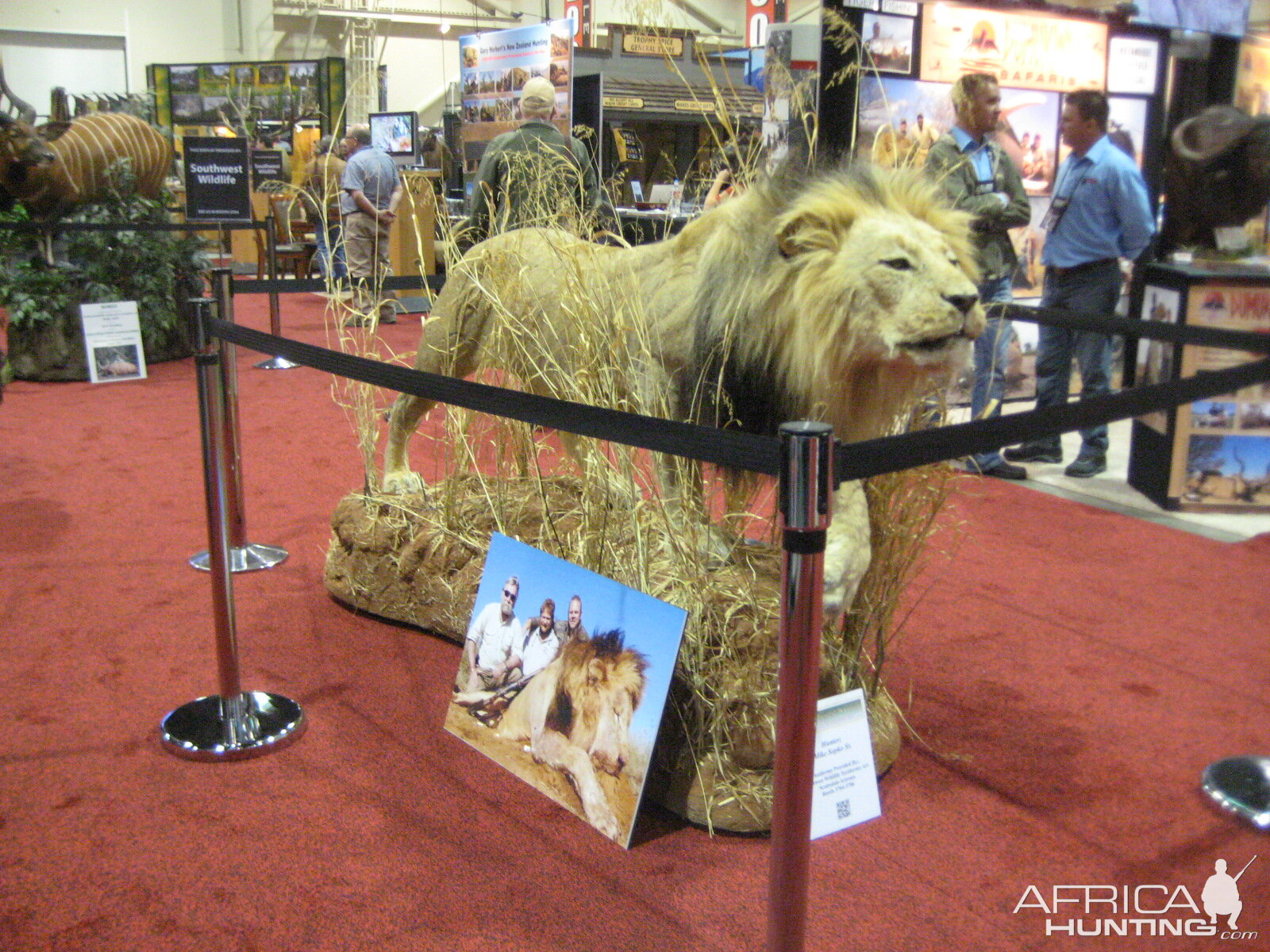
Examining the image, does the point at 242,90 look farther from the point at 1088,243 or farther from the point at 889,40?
the point at 1088,243

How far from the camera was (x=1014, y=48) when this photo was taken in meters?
4.85

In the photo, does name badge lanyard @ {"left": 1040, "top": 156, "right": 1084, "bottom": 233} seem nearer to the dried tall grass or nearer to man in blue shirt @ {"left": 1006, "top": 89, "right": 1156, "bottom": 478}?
man in blue shirt @ {"left": 1006, "top": 89, "right": 1156, "bottom": 478}

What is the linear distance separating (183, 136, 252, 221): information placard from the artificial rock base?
10.0 feet

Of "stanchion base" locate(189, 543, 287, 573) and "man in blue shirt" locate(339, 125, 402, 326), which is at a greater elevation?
"man in blue shirt" locate(339, 125, 402, 326)

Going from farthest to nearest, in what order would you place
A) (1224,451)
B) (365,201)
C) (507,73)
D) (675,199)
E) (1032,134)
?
(507,73) → (365,201) → (1032,134) → (1224,451) → (675,199)

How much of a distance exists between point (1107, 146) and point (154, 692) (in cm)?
396

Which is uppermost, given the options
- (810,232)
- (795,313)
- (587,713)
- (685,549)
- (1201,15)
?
(1201,15)

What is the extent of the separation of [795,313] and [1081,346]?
315 cm

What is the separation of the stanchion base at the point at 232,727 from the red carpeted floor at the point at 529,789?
38mm

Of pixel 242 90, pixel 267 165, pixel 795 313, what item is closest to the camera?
pixel 795 313

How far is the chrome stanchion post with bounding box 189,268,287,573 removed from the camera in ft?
7.93

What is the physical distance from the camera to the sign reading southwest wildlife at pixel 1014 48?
176 inches

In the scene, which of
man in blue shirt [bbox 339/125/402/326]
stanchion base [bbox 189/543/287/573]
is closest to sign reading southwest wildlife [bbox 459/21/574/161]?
man in blue shirt [bbox 339/125/402/326]

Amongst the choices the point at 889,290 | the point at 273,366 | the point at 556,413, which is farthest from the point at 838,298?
the point at 273,366
